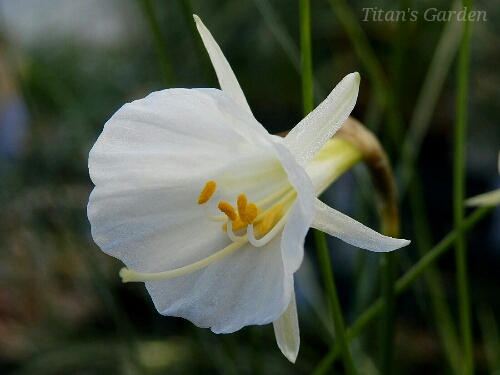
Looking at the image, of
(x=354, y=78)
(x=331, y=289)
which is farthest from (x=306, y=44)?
(x=331, y=289)

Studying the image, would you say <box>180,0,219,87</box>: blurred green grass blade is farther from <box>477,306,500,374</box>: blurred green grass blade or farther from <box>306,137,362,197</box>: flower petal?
<box>477,306,500,374</box>: blurred green grass blade

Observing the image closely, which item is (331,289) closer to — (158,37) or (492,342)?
(158,37)

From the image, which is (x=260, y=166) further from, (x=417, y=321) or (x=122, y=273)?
(x=417, y=321)

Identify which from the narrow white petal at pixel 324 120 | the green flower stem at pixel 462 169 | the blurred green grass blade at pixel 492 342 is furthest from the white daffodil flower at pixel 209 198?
the blurred green grass blade at pixel 492 342

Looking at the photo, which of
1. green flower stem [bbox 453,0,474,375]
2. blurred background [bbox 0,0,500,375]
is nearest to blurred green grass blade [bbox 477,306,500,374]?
blurred background [bbox 0,0,500,375]

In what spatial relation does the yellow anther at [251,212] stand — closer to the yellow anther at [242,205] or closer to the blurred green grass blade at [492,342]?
the yellow anther at [242,205]

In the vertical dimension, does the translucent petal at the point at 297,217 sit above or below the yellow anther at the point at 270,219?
above

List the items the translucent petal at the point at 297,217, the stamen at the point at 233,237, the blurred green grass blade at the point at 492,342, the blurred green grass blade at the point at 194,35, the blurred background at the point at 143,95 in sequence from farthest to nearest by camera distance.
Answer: the blurred background at the point at 143,95 < the blurred green grass blade at the point at 492,342 < the blurred green grass blade at the point at 194,35 < the stamen at the point at 233,237 < the translucent petal at the point at 297,217
